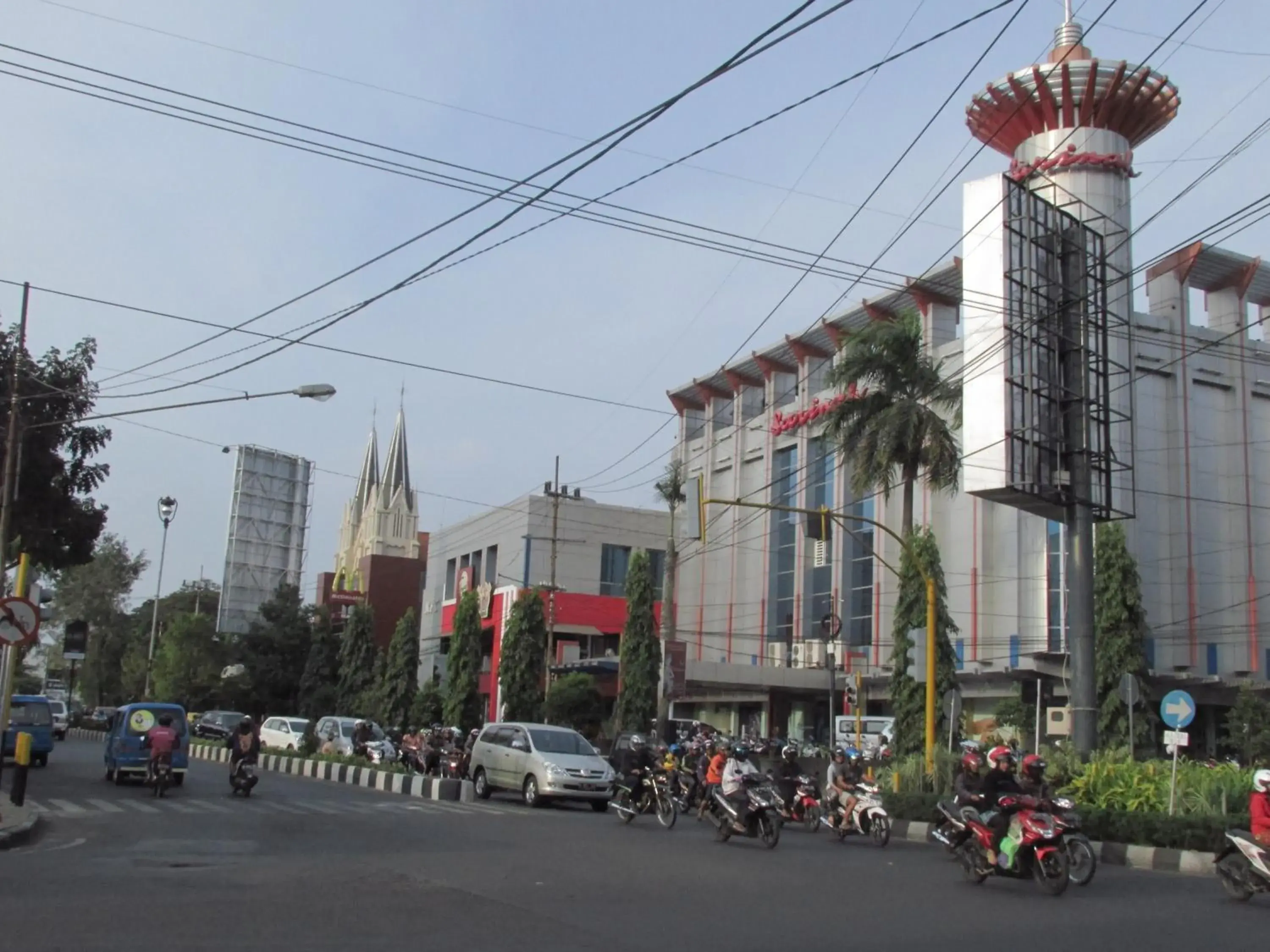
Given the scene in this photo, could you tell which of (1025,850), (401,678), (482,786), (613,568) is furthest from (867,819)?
(613,568)

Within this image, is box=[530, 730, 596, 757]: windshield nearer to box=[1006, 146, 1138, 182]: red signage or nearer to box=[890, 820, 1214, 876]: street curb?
box=[890, 820, 1214, 876]: street curb

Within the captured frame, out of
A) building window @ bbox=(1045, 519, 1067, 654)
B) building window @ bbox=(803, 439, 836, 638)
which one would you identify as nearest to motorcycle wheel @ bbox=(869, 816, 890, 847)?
building window @ bbox=(1045, 519, 1067, 654)

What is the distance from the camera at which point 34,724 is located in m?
32.2

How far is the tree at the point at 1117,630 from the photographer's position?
36.8 m

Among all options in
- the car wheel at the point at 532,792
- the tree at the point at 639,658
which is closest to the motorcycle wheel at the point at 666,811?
the car wheel at the point at 532,792

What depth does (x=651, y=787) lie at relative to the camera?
67.5ft

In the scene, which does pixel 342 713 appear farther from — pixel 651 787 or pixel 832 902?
pixel 832 902

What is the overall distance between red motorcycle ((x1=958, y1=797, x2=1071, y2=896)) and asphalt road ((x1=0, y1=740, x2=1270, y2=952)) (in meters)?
0.19

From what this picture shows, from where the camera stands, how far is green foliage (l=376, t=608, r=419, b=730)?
187ft

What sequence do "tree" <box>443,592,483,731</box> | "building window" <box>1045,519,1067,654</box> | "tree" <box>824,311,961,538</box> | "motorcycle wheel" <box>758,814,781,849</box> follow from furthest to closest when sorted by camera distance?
1. "tree" <box>443,592,483,731</box>
2. "building window" <box>1045,519,1067,654</box>
3. "tree" <box>824,311,961,538</box>
4. "motorcycle wheel" <box>758,814,781,849</box>

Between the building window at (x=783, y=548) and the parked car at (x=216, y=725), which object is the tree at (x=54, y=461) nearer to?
the parked car at (x=216, y=725)

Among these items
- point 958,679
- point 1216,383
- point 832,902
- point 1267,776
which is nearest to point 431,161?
point 832,902

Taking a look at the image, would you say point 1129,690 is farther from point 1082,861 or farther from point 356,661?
point 356,661

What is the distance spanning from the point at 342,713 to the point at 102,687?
41.4 meters
